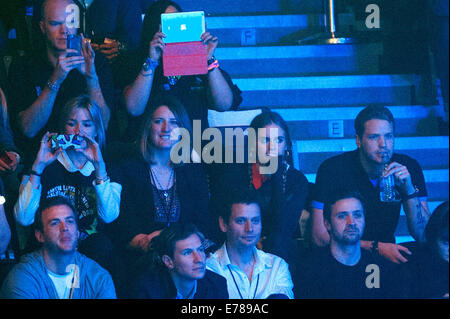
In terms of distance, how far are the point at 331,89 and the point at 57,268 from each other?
1893 millimetres

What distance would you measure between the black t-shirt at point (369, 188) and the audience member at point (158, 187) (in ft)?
1.83

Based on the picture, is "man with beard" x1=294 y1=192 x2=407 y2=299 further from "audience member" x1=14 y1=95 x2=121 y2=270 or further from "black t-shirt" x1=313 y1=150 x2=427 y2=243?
"audience member" x1=14 y1=95 x2=121 y2=270

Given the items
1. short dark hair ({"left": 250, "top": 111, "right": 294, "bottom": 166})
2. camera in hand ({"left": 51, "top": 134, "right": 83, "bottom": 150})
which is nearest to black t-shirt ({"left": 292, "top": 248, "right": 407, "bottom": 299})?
short dark hair ({"left": 250, "top": 111, "right": 294, "bottom": 166})

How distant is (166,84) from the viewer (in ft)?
11.8

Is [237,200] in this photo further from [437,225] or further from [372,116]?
[437,225]

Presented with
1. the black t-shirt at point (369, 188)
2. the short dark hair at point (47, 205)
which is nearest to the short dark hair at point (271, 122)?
the black t-shirt at point (369, 188)

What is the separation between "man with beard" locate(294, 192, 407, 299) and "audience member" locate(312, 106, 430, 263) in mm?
115

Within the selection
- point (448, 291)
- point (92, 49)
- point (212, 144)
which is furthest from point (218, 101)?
point (448, 291)

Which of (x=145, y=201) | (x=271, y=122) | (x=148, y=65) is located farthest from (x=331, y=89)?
(x=145, y=201)

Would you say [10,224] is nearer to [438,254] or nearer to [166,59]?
[166,59]

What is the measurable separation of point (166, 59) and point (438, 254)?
5.05ft

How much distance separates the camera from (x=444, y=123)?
3916mm

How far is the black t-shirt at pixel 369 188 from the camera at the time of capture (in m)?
3.30

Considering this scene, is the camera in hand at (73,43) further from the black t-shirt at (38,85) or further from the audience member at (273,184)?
the audience member at (273,184)
